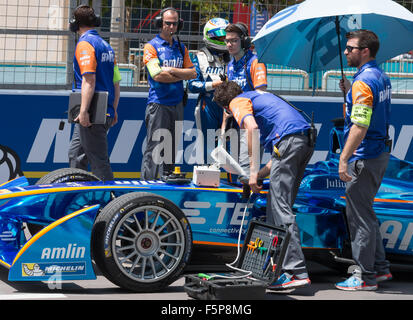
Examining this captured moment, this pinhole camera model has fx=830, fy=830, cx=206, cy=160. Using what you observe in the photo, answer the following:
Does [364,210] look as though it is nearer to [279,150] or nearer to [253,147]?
[279,150]

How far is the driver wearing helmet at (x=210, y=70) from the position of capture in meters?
8.59

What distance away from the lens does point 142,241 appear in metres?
5.94

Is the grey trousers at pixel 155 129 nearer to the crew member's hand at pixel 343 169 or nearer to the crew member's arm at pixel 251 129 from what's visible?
the crew member's arm at pixel 251 129

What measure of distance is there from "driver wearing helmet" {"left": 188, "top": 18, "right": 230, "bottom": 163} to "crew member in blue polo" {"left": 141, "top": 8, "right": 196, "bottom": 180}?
13 cm

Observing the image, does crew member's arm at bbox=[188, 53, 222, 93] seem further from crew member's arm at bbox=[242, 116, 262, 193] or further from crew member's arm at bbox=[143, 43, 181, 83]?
crew member's arm at bbox=[242, 116, 262, 193]

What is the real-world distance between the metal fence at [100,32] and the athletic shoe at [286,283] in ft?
11.6

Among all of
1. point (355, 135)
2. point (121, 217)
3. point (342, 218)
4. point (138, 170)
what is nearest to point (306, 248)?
point (342, 218)

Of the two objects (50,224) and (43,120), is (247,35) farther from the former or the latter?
(50,224)

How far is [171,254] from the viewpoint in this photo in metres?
6.07

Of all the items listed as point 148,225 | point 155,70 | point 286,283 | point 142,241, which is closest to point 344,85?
point 155,70

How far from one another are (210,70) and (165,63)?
0.47m

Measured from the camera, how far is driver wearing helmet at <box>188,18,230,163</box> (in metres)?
8.59

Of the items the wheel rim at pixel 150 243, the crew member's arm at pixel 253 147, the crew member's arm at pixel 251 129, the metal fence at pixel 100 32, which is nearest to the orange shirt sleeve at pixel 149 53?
the metal fence at pixel 100 32

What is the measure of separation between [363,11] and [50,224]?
9.95ft
